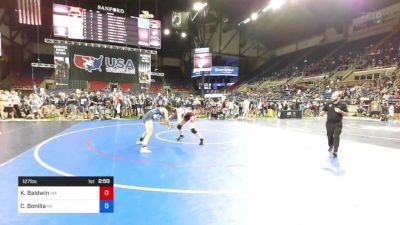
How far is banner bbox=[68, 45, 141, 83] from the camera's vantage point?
25562 mm

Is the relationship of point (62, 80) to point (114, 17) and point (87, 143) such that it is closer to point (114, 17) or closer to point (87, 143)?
point (114, 17)

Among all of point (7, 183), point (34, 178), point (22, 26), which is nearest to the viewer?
point (34, 178)

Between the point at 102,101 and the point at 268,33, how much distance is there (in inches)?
1272

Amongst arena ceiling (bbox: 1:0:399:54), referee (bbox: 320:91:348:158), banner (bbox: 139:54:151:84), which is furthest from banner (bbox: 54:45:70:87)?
referee (bbox: 320:91:348:158)

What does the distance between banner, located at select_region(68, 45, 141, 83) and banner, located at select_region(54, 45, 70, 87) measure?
1901mm

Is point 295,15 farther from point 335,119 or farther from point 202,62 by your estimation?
point 335,119

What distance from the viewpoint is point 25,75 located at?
36.6 meters

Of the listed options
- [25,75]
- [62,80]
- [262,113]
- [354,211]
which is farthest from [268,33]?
[354,211]

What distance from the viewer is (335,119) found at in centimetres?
755

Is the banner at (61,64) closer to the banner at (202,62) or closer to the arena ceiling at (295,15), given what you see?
the banner at (202,62)

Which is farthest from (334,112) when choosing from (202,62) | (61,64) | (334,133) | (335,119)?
(202,62)

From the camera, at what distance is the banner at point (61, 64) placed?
22.9 m
